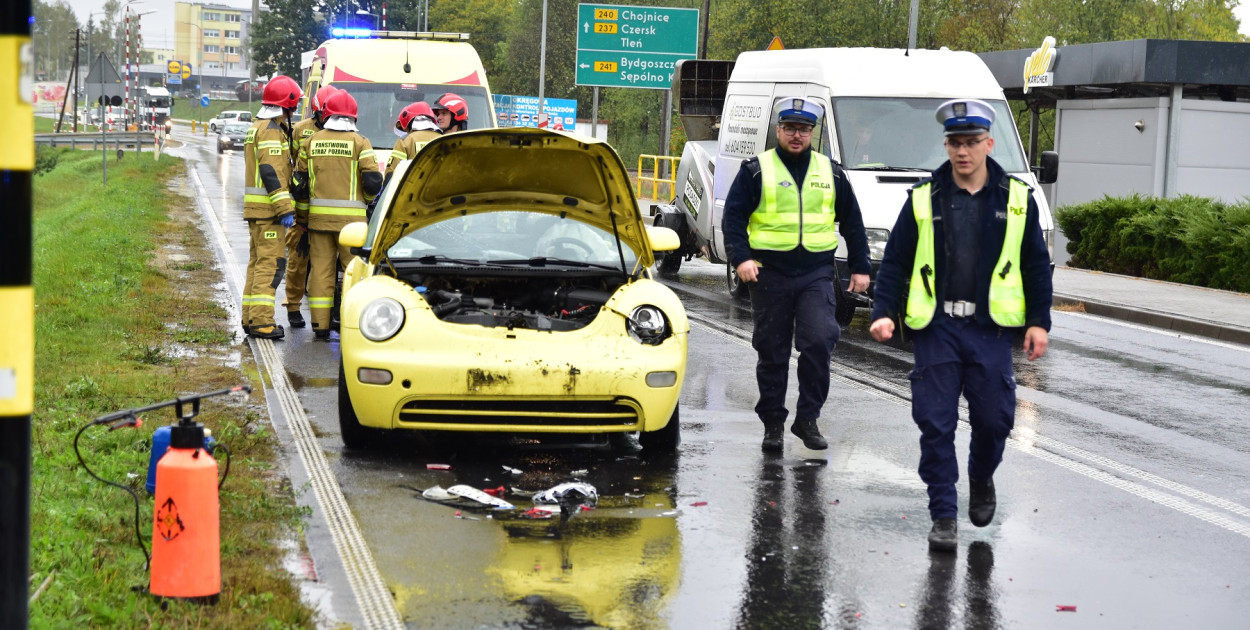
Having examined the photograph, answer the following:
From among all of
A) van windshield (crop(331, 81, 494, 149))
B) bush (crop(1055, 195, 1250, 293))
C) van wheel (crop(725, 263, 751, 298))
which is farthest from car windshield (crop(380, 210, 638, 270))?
bush (crop(1055, 195, 1250, 293))

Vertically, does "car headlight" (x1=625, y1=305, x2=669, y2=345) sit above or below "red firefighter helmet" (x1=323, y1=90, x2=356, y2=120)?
below

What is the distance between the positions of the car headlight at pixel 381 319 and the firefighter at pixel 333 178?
3910 mm

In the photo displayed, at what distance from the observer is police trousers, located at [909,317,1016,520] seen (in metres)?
5.99

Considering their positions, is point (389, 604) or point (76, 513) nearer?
point (389, 604)

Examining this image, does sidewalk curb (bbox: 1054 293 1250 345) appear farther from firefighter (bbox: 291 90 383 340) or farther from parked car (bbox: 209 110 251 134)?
parked car (bbox: 209 110 251 134)

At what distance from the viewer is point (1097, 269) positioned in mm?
21844

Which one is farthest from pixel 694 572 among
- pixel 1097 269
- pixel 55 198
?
pixel 55 198

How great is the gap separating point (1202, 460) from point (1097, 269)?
14.4 m

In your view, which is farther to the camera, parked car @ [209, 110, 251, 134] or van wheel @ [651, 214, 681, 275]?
parked car @ [209, 110, 251, 134]

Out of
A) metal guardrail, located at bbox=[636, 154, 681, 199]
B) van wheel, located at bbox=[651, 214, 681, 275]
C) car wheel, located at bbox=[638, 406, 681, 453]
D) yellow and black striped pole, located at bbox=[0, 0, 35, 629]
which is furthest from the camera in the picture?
metal guardrail, located at bbox=[636, 154, 681, 199]

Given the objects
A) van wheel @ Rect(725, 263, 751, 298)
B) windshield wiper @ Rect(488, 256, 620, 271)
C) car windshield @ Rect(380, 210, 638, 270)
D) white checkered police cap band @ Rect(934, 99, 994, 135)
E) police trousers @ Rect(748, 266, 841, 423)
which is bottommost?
van wheel @ Rect(725, 263, 751, 298)

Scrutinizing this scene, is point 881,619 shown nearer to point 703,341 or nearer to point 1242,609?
point 1242,609

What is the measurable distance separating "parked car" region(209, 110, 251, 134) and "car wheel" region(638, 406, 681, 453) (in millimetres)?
63364

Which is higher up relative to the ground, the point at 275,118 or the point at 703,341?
the point at 275,118
